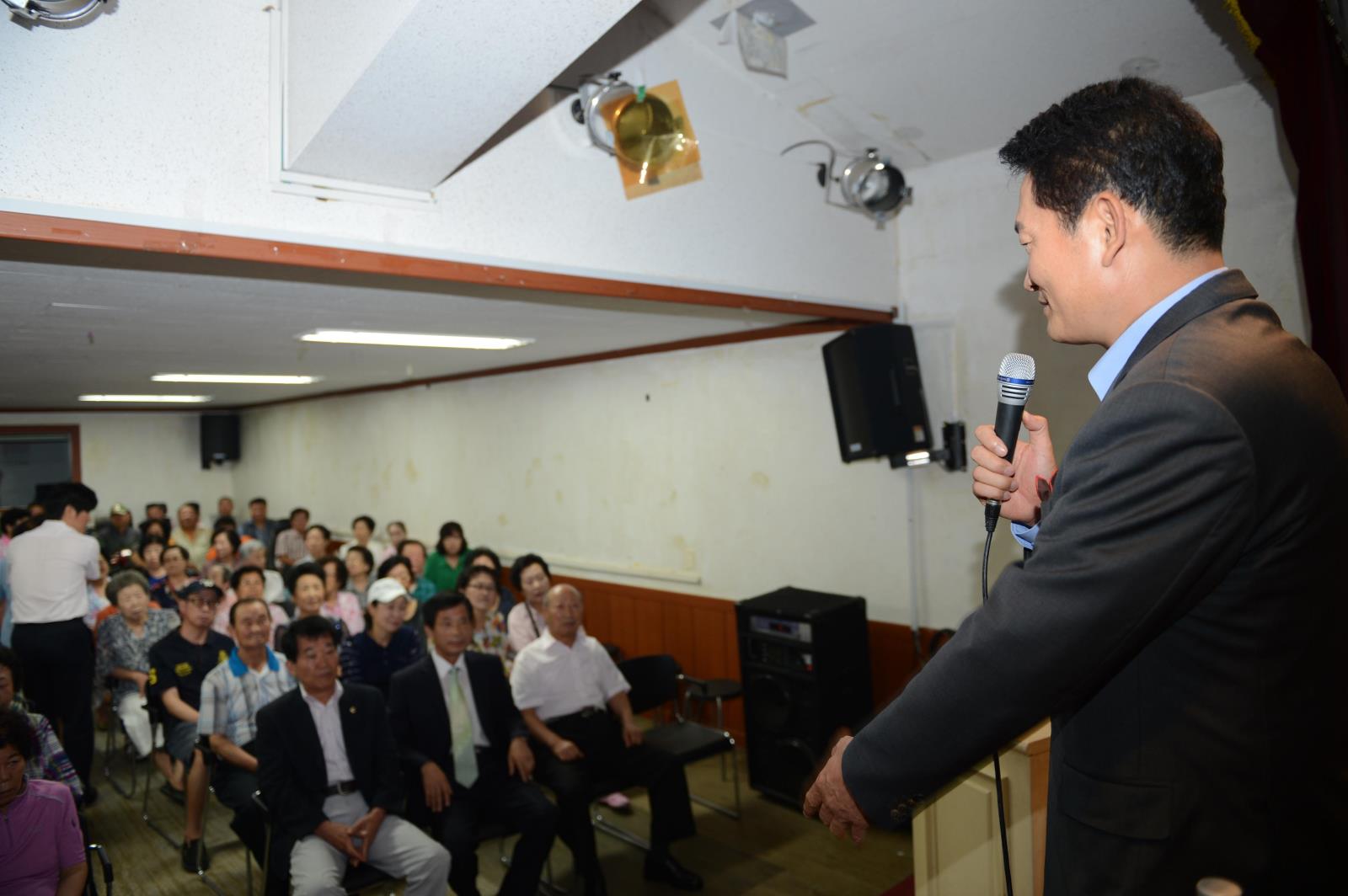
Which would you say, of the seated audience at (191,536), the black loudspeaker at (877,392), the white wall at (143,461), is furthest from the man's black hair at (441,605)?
the white wall at (143,461)

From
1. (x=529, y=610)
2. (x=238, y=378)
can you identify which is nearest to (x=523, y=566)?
(x=529, y=610)

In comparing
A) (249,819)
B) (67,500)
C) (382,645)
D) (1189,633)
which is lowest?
(249,819)

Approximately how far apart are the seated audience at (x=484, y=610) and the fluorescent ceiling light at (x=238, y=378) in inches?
124

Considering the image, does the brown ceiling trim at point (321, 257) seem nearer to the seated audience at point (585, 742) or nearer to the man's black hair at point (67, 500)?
the seated audience at point (585, 742)

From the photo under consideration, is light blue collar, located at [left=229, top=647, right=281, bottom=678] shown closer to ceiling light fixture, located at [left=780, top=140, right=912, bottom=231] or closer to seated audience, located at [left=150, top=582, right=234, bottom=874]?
seated audience, located at [left=150, top=582, right=234, bottom=874]

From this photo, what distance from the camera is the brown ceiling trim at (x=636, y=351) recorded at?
14.7ft

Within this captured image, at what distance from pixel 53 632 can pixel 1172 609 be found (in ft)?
17.4

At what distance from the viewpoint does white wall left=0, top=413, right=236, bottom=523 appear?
10.5m

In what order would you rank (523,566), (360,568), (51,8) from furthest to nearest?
(360,568) → (523,566) → (51,8)

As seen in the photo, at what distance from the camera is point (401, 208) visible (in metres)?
2.29

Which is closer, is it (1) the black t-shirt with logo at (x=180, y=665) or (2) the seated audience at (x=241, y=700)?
(2) the seated audience at (x=241, y=700)

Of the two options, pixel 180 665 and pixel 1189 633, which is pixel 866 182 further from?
pixel 180 665

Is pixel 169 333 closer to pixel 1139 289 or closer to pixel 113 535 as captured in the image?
pixel 1139 289

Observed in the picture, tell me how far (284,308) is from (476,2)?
91.9 inches
